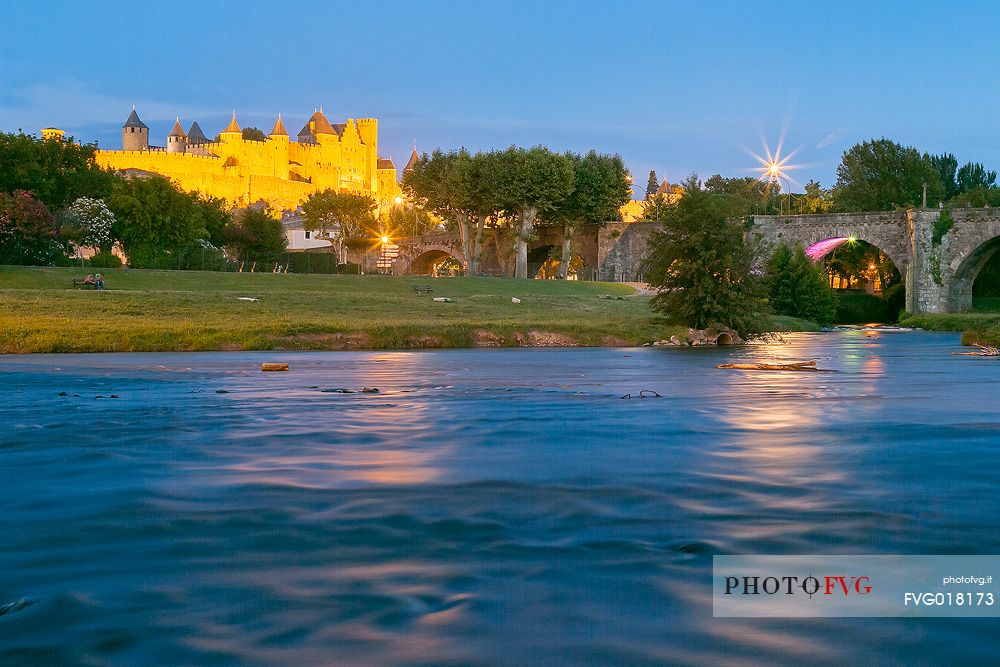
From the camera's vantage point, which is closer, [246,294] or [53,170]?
[246,294]

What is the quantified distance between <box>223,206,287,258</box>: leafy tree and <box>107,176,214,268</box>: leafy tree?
20084 mm

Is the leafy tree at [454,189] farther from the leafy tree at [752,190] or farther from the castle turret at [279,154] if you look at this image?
the castle turret at [279,154]

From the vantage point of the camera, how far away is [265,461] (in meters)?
9.59

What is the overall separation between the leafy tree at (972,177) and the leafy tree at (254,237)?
235ft

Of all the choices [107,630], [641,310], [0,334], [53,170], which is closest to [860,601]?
[107,630]

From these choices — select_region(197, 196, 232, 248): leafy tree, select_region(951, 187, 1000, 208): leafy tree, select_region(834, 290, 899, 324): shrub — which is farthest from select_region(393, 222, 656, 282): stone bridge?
select_region(951, 187, 1000, 208): leafy tree

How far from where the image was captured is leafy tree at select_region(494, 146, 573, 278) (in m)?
84.9

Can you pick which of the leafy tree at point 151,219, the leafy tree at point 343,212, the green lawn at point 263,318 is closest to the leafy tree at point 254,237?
the leafy tree at point 343,212

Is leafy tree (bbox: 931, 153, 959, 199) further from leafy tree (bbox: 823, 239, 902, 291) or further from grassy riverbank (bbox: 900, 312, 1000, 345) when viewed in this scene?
grassy riverbank (bbox: 900, 312, 1000, 345)

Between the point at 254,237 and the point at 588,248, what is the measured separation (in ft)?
103

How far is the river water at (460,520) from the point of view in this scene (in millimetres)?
4633

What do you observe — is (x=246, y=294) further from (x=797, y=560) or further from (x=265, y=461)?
(x=797, y=560)

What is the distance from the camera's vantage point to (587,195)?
299 feet

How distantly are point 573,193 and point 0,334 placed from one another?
222ft
